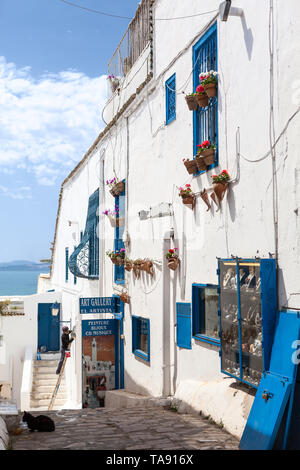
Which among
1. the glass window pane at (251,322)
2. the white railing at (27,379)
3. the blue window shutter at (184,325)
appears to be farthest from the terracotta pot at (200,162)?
the white railing at (27,379)

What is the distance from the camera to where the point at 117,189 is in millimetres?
14039

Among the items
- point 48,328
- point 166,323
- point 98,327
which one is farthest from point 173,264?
point 48,328

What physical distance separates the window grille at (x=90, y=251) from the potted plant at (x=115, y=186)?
7.30 ft

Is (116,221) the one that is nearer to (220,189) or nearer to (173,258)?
(173,258)

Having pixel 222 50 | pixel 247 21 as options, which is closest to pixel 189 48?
pixel 222 50

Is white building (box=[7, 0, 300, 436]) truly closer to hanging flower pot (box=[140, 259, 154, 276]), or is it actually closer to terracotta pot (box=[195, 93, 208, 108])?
terracotta pot (box=[195, 93, 208, 108])

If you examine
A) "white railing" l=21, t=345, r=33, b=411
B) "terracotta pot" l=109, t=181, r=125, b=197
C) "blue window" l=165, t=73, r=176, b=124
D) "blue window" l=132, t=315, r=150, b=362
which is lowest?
"white railing" l=21, t=345, r=33, b=411

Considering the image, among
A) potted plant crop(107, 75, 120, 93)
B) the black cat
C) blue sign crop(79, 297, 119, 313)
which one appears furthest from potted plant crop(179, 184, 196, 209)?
potted plant crop(107, 75, 120, 93)

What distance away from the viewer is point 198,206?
868cm

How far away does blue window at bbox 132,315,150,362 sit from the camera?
36.6 feet

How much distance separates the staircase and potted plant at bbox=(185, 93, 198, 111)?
14593mm

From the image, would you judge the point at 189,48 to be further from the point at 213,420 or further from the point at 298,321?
the point at 213,420

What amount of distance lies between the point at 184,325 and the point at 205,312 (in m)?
0.73

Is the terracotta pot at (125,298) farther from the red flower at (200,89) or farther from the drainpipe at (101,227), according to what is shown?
the red flower at (200,89)
